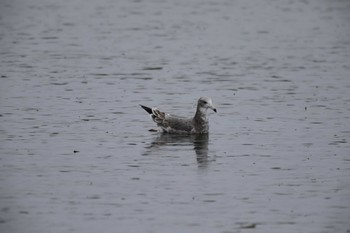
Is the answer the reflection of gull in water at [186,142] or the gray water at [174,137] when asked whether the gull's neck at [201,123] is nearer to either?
the reflection of gull in water at [186,142]

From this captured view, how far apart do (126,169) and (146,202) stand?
8.55 ft

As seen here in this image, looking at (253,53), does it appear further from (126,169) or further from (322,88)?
(126,169)

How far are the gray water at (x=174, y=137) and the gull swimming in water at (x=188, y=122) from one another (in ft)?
1.03

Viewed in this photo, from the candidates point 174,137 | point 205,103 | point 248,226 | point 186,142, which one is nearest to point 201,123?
point 205,103

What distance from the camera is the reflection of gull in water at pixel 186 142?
20.6 meters

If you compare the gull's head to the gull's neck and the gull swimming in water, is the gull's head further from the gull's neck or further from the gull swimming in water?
the gull's neck

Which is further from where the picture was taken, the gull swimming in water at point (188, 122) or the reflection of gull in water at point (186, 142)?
the gull swimming in water at point (188, 122)

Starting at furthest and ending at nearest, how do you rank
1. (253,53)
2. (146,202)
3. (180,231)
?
(253,53) → (146,202) → (180,231)

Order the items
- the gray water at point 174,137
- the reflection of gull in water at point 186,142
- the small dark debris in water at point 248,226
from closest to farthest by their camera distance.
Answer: the small dark debris in water at point 248,226 < the gray water at point 174,137 < the reflection of gull in water at point 186,142

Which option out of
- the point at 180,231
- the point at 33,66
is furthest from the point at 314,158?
the point at 33,66

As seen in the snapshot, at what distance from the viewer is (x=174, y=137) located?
74.8 ft

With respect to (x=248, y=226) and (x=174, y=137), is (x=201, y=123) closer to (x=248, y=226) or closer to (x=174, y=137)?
(x=174, y=137)

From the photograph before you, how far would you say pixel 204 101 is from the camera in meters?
23.1

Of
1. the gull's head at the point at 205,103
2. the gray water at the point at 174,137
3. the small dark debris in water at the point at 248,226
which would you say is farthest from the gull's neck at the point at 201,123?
the small dark debris in water at the point at 248,226
